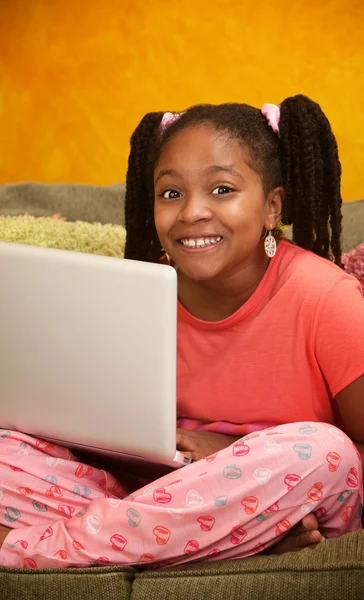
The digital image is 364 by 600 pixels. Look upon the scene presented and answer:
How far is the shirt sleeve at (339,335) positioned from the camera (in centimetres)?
146

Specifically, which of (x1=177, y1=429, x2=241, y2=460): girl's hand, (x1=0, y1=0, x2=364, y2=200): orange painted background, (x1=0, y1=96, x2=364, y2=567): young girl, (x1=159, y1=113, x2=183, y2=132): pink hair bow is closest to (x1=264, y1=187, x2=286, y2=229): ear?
(x1=0, y1=96, x2=364, y2=567): young girl

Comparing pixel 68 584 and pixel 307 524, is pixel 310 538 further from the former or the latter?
pixel 68 584

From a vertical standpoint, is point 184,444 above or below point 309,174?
below

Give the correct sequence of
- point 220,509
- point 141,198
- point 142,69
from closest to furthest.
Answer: point 220,509, point 141,198, point 142,69

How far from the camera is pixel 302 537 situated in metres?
1.32

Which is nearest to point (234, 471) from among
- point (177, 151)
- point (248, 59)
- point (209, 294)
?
point (209, 294)

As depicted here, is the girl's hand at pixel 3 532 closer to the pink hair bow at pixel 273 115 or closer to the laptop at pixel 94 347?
the laptop at pixel 94 347

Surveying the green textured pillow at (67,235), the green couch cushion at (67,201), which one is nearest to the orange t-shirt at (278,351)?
the green textured pillow at (67,235)

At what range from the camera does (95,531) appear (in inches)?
51.7

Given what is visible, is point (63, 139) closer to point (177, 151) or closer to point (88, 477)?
point (177, 151)

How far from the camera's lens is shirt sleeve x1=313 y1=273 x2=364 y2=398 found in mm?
1460

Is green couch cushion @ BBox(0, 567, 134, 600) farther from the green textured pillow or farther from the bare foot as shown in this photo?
the green textured pillow

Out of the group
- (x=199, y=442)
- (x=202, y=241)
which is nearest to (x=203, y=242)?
(x=202, y=241)

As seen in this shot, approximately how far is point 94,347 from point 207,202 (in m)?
0.35
